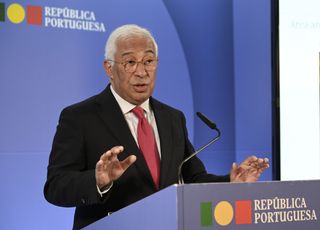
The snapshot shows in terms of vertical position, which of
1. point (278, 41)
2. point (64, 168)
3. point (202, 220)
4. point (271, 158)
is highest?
point (278, 41)

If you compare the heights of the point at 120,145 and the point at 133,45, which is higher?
the point at 133,45

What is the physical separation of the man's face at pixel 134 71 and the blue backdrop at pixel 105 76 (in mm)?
784

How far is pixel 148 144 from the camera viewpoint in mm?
2818

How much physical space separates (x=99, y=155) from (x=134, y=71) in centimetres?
50

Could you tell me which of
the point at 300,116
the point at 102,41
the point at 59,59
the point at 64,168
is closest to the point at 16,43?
the point at 59,59

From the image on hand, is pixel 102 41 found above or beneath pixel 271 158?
above

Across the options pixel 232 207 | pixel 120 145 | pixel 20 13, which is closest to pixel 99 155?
pixel 120 145

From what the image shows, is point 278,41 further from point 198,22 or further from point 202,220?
point 202,220

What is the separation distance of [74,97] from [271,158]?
152 cm

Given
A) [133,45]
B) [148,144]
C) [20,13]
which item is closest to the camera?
[148,144]

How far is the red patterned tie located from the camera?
9.03 feet

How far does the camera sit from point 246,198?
170cm

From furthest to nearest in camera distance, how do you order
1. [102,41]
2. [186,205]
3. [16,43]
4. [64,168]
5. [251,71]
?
[251,71] → [102,41] → [16,43] → [64,168] → [186,205]

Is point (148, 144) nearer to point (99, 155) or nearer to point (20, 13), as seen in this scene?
point (99, 155)
